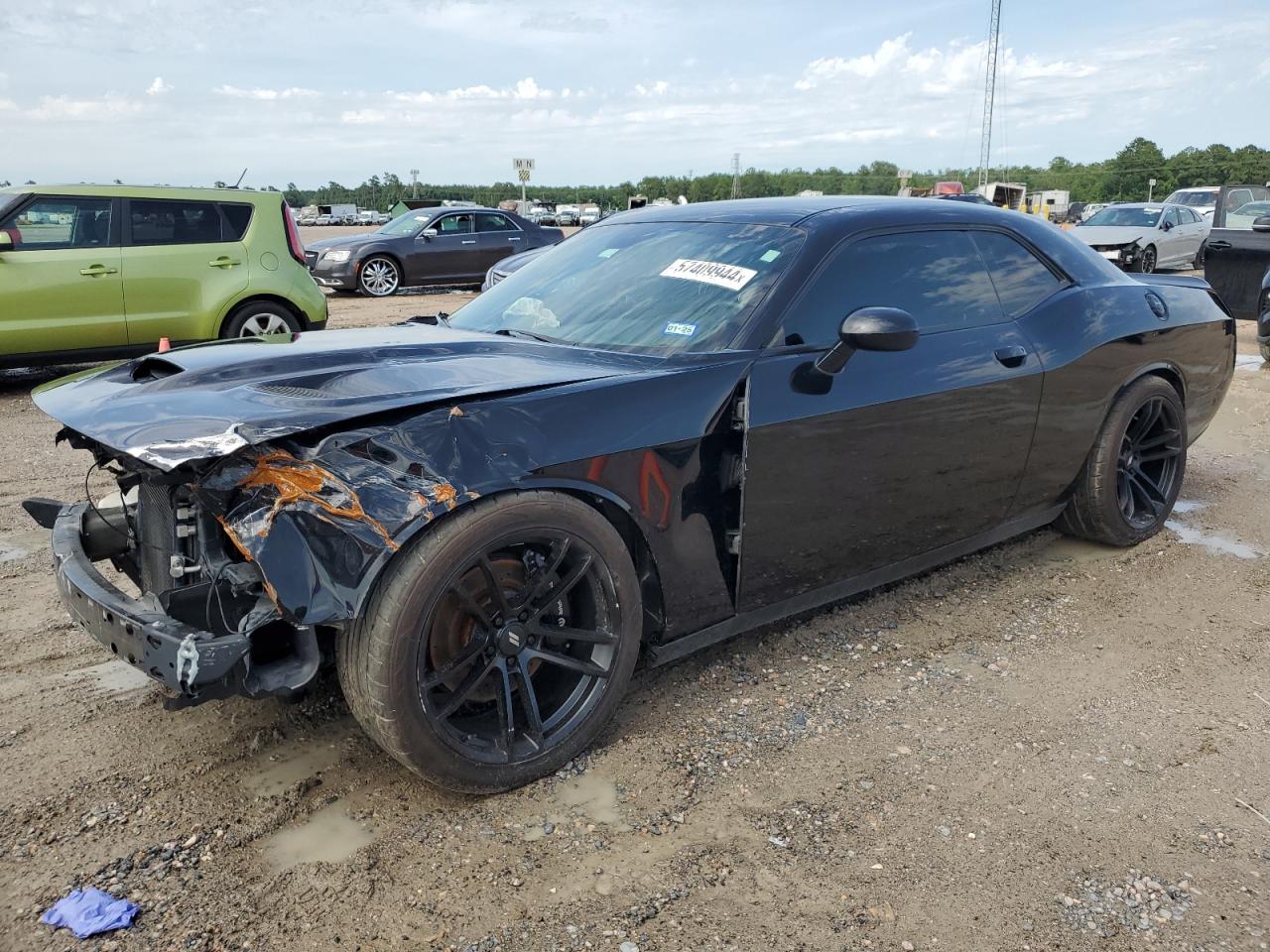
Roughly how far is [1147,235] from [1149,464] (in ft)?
51.7

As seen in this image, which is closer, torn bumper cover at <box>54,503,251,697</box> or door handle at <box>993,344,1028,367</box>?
torn bumper cover at <box>54,503,251,697</box>

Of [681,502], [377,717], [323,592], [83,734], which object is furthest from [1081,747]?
[83,734]

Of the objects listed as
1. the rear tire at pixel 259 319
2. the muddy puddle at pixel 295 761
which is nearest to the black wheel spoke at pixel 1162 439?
the muddy puddle at pixel 295 761

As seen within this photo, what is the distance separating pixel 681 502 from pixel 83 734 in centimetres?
195

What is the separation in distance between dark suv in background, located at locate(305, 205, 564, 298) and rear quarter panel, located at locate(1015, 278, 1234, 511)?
13.2 meters

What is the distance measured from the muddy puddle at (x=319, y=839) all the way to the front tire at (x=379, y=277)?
14145 mm

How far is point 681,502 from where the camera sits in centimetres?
289

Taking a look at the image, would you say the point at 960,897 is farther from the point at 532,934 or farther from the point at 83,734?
→ the point at 83,734

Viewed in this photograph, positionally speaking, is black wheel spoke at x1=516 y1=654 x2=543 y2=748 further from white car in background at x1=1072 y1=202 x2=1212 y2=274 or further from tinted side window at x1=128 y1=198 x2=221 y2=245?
white car in background at x1=1072 y1=202 x2=1212 y2=274

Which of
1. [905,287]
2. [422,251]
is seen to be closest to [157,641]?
[905,287]

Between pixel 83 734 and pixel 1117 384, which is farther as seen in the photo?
pixel 1117 384

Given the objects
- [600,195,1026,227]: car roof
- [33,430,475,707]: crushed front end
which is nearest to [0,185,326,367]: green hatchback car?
[600,195,1026,227]: car roof

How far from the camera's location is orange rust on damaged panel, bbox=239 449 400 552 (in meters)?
2.31

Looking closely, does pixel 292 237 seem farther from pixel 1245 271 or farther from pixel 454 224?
pixel 1245 271
